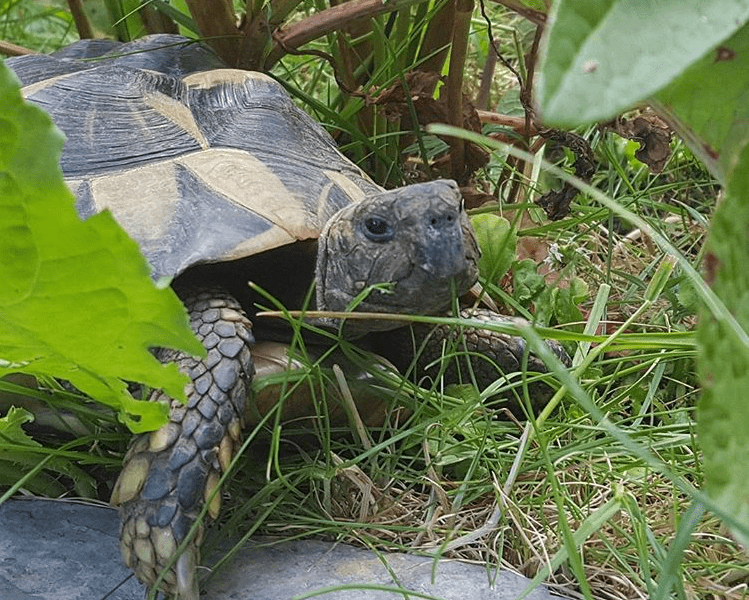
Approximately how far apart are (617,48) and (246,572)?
2.67 feet

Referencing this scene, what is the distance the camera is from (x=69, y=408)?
123 centimetres

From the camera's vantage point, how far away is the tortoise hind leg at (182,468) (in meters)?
1.05

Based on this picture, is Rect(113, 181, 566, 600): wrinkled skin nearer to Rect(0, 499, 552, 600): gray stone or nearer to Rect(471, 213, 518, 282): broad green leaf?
Rect(0, 499, 552, 600): gray stone

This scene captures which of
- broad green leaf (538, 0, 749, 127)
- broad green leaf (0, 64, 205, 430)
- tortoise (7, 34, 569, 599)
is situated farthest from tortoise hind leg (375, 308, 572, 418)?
broad green leaf (538, 0, 749, 127)

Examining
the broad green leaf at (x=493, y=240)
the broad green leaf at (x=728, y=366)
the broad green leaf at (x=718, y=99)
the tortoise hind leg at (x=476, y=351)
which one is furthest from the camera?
the broad green leaf at (x=493, y=240)

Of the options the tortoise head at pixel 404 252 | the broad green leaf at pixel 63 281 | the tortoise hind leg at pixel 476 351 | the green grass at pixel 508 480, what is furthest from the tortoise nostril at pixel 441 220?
the broad green leaf at pixel 63 281

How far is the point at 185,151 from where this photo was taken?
141 centimetres

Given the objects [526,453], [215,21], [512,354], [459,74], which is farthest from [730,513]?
[215,21]

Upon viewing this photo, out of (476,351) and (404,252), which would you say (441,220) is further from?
(476,351)

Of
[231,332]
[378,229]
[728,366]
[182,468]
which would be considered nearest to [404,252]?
[378,229]

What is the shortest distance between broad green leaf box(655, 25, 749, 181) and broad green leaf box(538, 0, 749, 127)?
0.16m

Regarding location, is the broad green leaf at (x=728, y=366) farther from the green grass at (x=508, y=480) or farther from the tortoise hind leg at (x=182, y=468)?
A: the tortoise hind leg at (x=182, y=468)

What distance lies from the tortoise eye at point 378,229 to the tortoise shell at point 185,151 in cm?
12

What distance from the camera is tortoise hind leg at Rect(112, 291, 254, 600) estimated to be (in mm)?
1054
